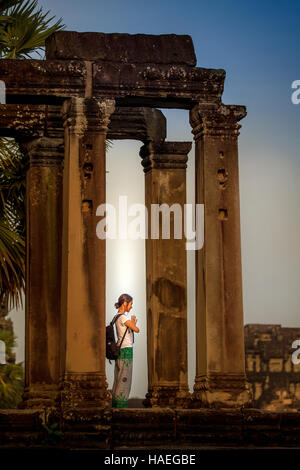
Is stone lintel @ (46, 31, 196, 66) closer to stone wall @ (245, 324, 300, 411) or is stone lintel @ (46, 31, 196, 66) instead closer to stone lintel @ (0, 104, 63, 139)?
stone lintel @ (0, 104, 63, 139)

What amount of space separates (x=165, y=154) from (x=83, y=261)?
3.83 m

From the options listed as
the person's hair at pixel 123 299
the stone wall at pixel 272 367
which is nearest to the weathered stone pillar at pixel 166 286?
the person's hair at pixel 123 299

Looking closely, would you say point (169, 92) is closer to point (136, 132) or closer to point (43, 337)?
point (136, 132)

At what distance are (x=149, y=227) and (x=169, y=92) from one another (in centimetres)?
309

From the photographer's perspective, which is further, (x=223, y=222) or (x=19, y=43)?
(x=19, y=43)

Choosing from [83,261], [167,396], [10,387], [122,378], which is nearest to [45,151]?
[83,261]

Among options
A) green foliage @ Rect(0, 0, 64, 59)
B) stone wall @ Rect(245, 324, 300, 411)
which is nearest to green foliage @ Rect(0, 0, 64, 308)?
green foliage @ Rect(0, 0, 64, 59)

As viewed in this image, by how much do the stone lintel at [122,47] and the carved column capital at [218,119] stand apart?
0.86 meters

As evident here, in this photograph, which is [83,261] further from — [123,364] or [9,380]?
[9,380]

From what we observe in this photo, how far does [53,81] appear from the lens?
21594mm

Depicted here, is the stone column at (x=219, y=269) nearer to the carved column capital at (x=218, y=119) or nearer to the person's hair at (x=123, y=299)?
the carved column capital at (x=218, y=119)

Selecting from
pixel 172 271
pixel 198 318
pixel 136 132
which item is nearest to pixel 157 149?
pixel 136 132

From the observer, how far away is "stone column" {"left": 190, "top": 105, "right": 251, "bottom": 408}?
20.9 m
